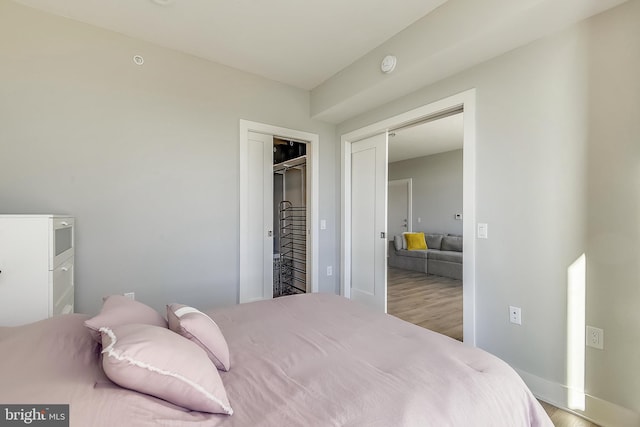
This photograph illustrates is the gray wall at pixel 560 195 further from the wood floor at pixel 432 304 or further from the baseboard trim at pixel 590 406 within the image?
the wood floor at pixel 432 304

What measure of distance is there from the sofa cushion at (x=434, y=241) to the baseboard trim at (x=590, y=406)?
4.54m

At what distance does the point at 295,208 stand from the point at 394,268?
125 inches

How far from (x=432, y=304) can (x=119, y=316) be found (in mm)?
3753

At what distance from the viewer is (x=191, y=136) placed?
8.93 feet

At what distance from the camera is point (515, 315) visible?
2033 mm

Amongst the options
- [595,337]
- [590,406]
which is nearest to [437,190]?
[595,337]

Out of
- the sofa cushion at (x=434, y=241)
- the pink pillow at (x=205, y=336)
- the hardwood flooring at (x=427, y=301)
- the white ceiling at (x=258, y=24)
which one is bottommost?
the hardwood flooring at (x=427, y=301)

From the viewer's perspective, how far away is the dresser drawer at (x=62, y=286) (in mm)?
1679

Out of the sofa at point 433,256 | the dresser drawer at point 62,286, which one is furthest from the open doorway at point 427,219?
the dresser drawer at point 62,286

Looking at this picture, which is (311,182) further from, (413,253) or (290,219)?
(413,253)

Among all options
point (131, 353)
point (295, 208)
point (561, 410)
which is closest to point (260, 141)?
point (295, 208)

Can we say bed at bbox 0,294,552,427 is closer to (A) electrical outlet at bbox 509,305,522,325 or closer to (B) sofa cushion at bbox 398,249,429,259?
(A) electrical outlet at bbox 509,305,522,325

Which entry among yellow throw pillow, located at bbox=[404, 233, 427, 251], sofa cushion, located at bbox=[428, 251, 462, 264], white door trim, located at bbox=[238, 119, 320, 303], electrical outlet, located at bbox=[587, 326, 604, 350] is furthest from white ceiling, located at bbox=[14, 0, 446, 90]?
yellow throw pillow, located at bbox=[404, 233, 427, 251]

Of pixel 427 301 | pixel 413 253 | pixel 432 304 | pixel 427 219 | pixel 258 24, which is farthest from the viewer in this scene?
pixel 427 219
